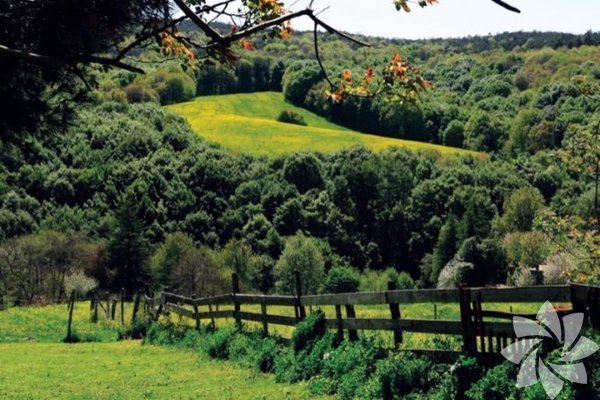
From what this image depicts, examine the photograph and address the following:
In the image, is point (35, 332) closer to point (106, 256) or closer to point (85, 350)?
point (85, 350)

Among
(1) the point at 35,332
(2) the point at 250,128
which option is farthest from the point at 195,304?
(2) the point at 250,128

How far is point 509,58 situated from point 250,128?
7854cm

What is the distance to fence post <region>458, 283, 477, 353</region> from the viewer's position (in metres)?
8.34

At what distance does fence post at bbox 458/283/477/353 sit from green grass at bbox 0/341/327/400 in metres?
2.52

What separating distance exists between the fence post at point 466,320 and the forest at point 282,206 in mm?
49187

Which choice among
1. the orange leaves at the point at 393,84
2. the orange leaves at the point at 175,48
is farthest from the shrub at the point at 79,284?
the orange leaves at the point at 393,84

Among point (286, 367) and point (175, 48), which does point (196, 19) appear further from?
point (286, 367)

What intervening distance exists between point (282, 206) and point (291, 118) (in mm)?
43855

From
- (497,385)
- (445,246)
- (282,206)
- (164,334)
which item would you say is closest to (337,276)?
(445,246)

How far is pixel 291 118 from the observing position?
13900 cm

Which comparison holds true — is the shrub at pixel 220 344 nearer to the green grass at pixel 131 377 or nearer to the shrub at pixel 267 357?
the green grass at pixel 131 377

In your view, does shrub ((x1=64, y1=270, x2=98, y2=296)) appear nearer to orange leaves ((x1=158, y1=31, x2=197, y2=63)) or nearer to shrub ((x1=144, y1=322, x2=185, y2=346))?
shrub ((x1=144, y1=322, x2=185, y2=346))

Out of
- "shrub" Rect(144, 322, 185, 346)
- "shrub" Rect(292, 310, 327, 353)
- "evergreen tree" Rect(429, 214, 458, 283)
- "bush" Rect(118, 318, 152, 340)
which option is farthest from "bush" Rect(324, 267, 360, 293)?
"shrub" Rect(292, 310, 327, 353)

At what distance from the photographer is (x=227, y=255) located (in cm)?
8450
